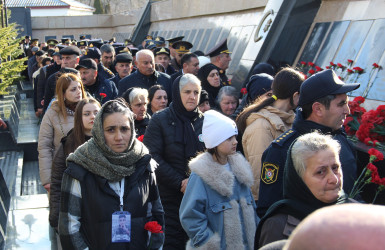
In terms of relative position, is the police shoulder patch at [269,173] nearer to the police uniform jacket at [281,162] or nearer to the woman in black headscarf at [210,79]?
the police uniform jacket at [281,162]

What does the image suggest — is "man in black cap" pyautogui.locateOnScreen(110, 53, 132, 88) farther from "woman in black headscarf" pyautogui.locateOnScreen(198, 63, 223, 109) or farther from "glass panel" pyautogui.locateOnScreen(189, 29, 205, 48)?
"glass panel" pyautogui.locateOnScreen(189, 29, 205, 48)

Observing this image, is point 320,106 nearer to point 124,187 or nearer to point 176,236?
point 124,187

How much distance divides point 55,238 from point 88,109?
7.19ft

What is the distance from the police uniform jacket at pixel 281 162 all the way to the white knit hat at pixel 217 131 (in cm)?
37

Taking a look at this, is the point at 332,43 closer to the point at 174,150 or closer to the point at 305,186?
the point at 174,150

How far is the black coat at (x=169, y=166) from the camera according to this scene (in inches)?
195

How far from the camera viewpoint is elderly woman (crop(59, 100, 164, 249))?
3555 mm

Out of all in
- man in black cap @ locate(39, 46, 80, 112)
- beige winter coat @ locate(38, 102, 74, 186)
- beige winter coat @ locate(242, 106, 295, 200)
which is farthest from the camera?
man in black cap @ locate(39, 46, 80, 112)

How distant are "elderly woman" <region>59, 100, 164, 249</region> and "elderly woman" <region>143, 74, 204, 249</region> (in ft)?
3.92

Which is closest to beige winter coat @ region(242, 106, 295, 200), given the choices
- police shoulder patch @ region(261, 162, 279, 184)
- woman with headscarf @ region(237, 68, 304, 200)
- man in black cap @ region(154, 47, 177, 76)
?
woman with headscarf @ region(237, 68, 304, 200)

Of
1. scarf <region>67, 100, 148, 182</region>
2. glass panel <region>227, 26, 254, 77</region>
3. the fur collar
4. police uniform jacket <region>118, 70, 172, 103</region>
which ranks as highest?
glass panel <region>227, 26, 254, 77</region>

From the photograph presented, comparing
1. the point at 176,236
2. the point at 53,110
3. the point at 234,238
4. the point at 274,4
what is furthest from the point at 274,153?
the point at 274,4

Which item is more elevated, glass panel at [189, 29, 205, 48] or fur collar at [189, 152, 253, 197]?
glass panel at [189, 29, 205, 48]

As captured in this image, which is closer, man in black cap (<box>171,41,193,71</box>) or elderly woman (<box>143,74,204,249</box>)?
elderly woman (<box>143,74,204,249</box>)
